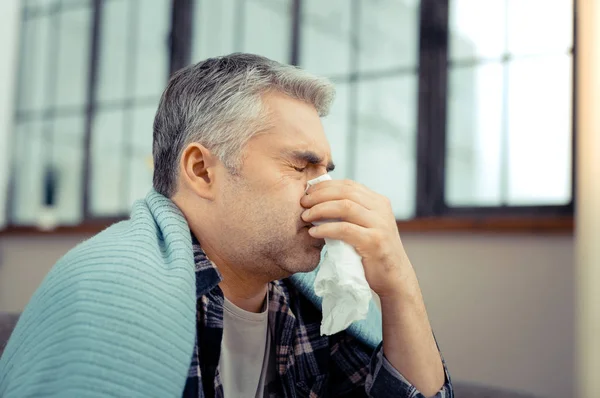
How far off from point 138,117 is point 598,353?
287 cm

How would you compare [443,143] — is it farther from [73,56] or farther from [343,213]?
[73,56]

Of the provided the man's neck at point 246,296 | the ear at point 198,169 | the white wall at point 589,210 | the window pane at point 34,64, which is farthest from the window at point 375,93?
the ear at point 198,169

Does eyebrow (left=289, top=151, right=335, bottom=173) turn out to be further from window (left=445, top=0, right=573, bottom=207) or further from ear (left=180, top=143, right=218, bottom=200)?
window (left=445, top=0, right=573, bottom=207)

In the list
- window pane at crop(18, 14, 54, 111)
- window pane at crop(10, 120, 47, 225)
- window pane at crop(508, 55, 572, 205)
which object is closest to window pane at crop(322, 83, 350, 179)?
window pane at crop(508, 55, 572, 205)

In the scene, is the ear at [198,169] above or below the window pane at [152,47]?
below

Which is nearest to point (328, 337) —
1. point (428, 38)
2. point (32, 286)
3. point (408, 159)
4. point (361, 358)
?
point (361, 358)

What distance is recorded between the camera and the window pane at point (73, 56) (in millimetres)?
3971

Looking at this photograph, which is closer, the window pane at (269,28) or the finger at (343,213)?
the finger at (343,213)

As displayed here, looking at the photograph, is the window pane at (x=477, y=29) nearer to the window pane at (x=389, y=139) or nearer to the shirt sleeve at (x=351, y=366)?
the window pane at (x=389, y=139)

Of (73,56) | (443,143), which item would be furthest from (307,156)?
(73,56)

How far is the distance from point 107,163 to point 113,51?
704 mm

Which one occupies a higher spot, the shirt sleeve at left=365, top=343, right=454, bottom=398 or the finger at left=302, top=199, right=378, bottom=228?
the finger at left=302, top=199, right=378, bottom=228

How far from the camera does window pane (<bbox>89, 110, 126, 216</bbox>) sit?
3.75 meters

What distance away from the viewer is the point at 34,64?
4223 millimetres
